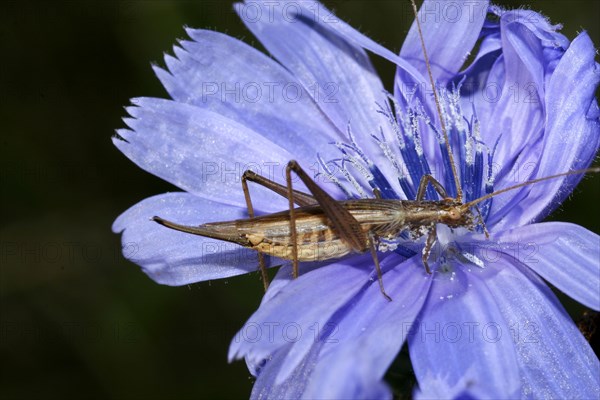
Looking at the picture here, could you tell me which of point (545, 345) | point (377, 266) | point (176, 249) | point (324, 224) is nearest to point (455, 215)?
point (377, 266)

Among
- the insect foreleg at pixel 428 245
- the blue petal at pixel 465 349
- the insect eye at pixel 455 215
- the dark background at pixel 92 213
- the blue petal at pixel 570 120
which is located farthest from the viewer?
the dark background at pixel 92 213

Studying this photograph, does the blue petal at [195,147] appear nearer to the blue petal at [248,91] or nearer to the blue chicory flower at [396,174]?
the blue chicory flower at [396,174]

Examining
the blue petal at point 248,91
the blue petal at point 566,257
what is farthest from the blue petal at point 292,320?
the blue petal at point 248,91

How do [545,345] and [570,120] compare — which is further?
[570,120]

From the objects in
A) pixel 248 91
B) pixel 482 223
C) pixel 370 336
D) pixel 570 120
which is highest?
pixel 248 91

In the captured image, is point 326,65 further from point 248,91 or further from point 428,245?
point 428,245

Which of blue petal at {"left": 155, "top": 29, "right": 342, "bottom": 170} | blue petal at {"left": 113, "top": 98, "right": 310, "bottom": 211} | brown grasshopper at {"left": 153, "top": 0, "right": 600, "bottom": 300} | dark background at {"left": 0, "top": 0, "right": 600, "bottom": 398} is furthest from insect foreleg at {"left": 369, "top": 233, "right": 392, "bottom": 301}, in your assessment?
dark background at {"left": 0, "top": 0, "right": 600, "bottom": 398}

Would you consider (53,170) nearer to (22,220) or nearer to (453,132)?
(22,220)

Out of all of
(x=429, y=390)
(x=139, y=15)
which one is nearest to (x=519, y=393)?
(x=429, y=390)
